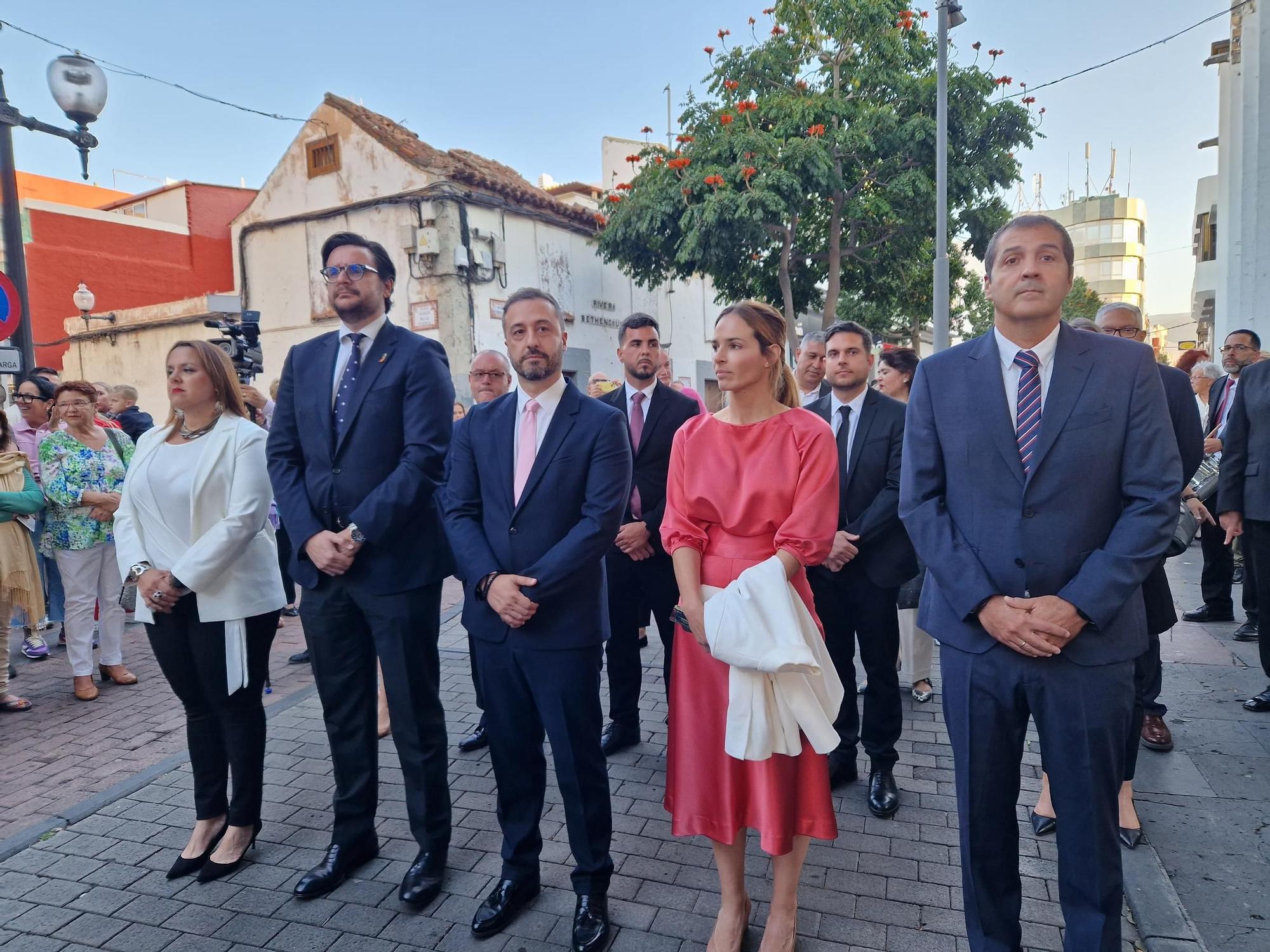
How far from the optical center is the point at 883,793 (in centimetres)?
365

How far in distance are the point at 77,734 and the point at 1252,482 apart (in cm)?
713

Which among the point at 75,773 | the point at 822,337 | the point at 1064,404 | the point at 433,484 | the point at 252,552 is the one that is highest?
the point at 822,337

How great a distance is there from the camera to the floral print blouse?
5695mm

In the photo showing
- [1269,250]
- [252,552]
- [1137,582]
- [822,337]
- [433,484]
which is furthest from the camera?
[1269,250]

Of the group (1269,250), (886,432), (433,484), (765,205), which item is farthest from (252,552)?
(765,205)

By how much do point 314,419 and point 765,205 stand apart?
40.3 ft

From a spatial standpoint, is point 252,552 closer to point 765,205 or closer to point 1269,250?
point 1269,250

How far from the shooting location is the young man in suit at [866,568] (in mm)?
3688

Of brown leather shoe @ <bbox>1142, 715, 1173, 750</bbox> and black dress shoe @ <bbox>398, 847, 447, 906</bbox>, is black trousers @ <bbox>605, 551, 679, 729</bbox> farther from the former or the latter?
brown leather shoe @ <bbox>1142, 715, 1173, 750</bbox>

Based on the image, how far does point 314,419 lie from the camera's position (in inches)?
125

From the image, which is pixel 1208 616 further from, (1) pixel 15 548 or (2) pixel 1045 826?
(1) pixel 15 548

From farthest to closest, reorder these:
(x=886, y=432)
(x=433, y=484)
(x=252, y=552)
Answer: (x=886, y=432), (x=252, y=552), (x=433, y=484)

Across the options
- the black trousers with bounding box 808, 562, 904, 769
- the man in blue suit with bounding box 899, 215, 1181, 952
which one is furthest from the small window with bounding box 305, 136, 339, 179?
the man in blue suit with bounding box 899, 215, 1181, 952

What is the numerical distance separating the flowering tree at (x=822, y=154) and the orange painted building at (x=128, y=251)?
38.1 feet
